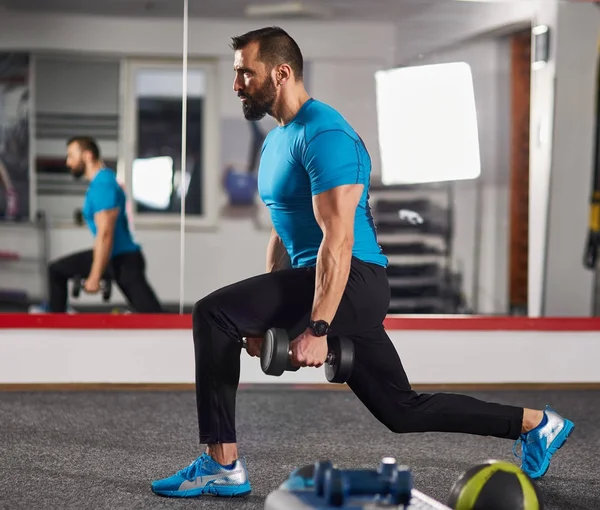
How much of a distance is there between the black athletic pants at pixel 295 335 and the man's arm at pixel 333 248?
0.10 metres

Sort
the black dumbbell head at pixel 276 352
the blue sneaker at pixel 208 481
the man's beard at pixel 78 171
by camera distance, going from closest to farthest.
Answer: the black dumbbell head at pixel 276 352, the blue sneaker at pixel 208 481, the man's beard at pixel 78 171

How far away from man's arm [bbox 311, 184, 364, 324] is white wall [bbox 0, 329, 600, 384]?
6.62 ft

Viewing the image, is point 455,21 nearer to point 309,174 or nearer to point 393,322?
point 393,322

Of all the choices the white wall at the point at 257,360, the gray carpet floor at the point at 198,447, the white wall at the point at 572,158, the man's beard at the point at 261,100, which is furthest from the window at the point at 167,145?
the man's beard at the point at 261,100

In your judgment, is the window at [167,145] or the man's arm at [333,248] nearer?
the man's arm at [333,248]

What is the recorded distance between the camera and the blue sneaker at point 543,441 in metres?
2.71

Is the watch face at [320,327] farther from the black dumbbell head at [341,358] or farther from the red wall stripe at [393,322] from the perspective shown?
the red wall stripe at [393,322]

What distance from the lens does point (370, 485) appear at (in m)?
1.85

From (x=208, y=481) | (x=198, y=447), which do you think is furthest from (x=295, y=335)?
(x=198, y=447)

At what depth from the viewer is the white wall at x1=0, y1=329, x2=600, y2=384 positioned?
13.8 feet

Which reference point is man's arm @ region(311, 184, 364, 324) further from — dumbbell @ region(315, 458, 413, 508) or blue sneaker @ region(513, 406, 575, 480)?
blue sneaker @ region(513, 406, 575, 480)

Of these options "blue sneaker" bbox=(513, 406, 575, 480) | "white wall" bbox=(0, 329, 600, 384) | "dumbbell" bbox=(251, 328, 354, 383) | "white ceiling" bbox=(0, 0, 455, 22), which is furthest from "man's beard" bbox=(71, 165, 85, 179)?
"blue sneaker" bbox=(513, 406, 575, 480)

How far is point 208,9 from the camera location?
14.7ft

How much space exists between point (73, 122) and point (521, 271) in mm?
2476
